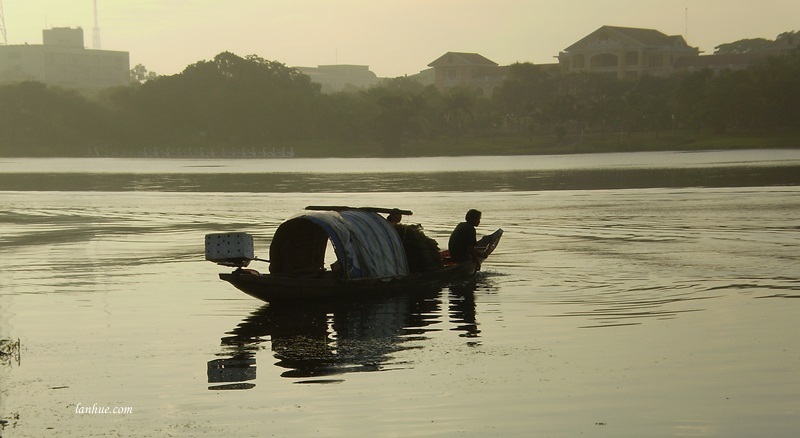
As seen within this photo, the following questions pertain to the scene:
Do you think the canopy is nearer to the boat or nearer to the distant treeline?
the boat

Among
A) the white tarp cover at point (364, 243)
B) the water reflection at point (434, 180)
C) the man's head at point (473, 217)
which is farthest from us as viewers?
the water reflection at point (434, 180)

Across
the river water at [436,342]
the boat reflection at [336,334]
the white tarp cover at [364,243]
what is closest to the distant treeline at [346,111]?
the river water at [436,342]

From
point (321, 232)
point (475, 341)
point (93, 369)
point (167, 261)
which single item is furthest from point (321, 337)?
point (167, 261)

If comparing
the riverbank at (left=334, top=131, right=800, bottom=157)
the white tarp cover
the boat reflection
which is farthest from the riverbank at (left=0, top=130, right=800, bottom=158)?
the boat reflection

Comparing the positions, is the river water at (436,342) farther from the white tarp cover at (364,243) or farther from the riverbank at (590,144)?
the riverbank at (590,144)

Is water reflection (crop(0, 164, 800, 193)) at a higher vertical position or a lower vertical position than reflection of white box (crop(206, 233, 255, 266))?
lower

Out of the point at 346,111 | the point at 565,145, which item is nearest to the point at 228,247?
the point at 565,145

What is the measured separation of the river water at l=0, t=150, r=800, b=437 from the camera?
15742mm

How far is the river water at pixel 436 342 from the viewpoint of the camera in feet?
51.6

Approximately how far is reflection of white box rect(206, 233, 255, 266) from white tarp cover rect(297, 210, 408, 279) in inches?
76.4

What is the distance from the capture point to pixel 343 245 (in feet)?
84.2

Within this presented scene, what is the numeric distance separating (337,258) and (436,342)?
634 cm

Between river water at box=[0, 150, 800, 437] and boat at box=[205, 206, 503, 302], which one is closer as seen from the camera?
river water at box=[0, 150, 800, 437]

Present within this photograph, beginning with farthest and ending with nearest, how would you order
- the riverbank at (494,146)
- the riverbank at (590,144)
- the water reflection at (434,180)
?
the riverbank at (494,146) → the riverbank at (590,144) → the water reflection at (434,180)
